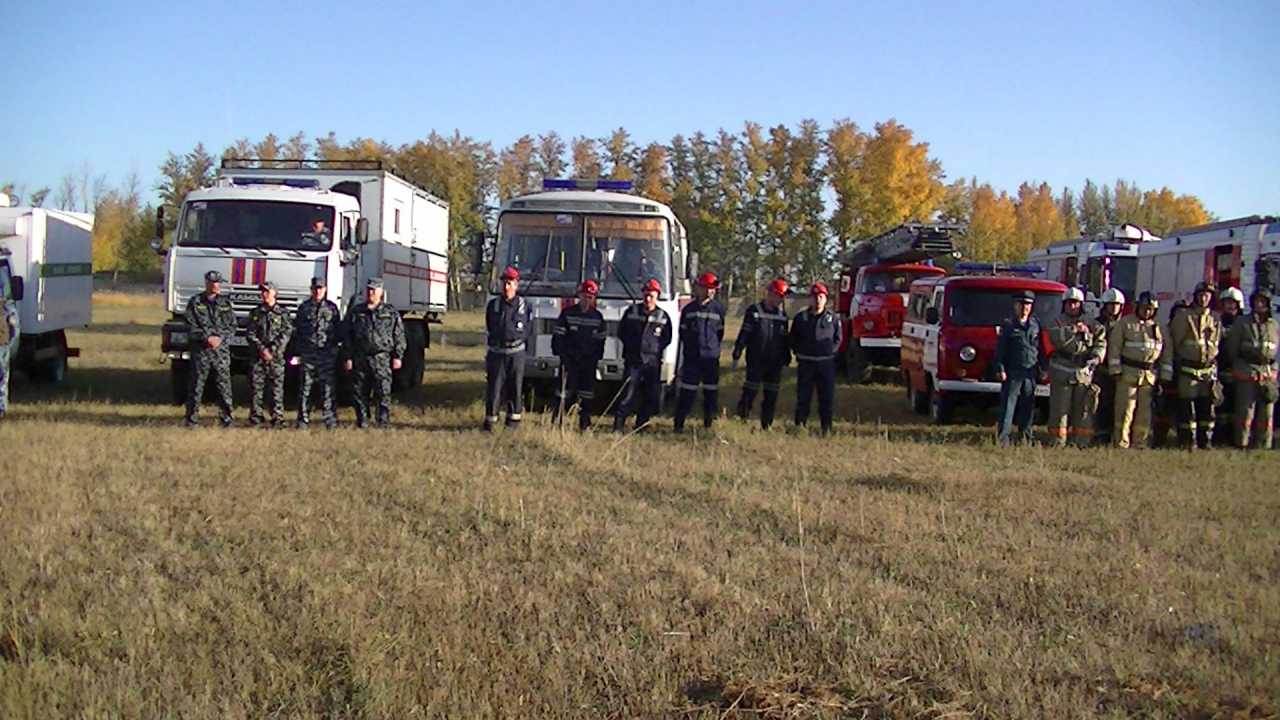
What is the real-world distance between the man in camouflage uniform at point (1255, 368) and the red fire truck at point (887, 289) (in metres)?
6.82

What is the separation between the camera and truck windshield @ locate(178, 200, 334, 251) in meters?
12.7

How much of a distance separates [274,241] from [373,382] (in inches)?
102

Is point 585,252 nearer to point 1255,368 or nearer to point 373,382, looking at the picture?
point 373,382

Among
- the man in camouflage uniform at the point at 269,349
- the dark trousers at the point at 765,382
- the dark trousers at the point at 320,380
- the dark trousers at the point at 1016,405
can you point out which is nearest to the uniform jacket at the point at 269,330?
the man in camouflage uniform at the point at 269,349

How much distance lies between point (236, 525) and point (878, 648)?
416cm

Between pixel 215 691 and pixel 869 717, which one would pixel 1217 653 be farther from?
pixel 215 691

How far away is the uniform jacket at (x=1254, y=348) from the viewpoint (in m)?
10.7

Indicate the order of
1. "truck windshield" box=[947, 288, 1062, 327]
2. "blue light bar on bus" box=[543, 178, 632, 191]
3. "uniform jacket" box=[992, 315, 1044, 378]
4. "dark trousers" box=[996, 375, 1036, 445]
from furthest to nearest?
"blue light bar on bus" box=[543, 178, 632, 191] → "truck windshield" box=[947, 288, 1062, 327] → "dark trousers" box=[996, 375, 1036, 445] → "uniform jacket" box=[992, 315, 1044, 378]

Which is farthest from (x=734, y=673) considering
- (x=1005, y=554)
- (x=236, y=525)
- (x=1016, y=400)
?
(x=1016, y=400)

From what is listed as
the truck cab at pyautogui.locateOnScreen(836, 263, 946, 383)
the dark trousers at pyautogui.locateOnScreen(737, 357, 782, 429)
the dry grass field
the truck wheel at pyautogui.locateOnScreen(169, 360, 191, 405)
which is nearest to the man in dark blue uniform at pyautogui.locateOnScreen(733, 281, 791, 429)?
the dark trousers at pyautogui.locateOnScreen(737, 357, 782, 429)

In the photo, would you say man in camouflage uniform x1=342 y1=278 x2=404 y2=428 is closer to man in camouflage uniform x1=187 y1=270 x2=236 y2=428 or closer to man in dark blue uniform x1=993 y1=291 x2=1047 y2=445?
man in camouflage uniform x1=187 y1=270 x2=236 y2=428

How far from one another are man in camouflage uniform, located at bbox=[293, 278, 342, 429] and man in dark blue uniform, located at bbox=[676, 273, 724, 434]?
3.75 meters

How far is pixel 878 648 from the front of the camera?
4.69 meters

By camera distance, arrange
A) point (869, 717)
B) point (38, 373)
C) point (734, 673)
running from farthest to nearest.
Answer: point (38, 373) < point (734, 673) < point (869, 717)
